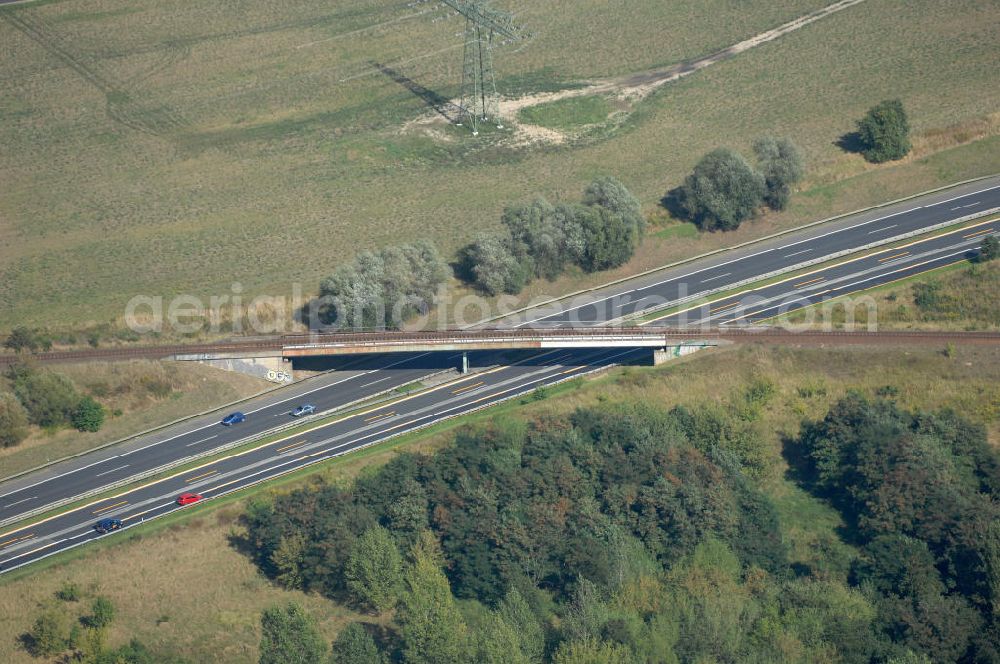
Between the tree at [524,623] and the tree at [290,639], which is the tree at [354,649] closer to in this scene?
the tree at [290,639]

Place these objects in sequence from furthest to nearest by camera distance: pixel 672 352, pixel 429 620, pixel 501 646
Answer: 1. pixel 672 352
2. pixel 429 620
3. pixel 501 646

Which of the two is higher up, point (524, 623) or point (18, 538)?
point (18, 538)

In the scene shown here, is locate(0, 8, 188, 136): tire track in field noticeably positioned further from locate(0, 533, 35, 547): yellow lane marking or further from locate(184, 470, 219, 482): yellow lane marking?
locate(0, 533, 35, 547): yellow lane marking

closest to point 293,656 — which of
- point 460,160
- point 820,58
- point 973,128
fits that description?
point 460,160

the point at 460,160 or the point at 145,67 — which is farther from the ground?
the point at 145,67

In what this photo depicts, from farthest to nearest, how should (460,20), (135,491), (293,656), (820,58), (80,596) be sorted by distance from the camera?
(460,20) < (820,58) < (135,491) < (80,596) < (293,656)

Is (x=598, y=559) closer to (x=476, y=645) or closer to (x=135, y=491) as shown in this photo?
(x=476, y=645)

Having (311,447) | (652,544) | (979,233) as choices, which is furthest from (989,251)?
(311,447)

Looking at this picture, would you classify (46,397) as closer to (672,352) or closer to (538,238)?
(538,238)
